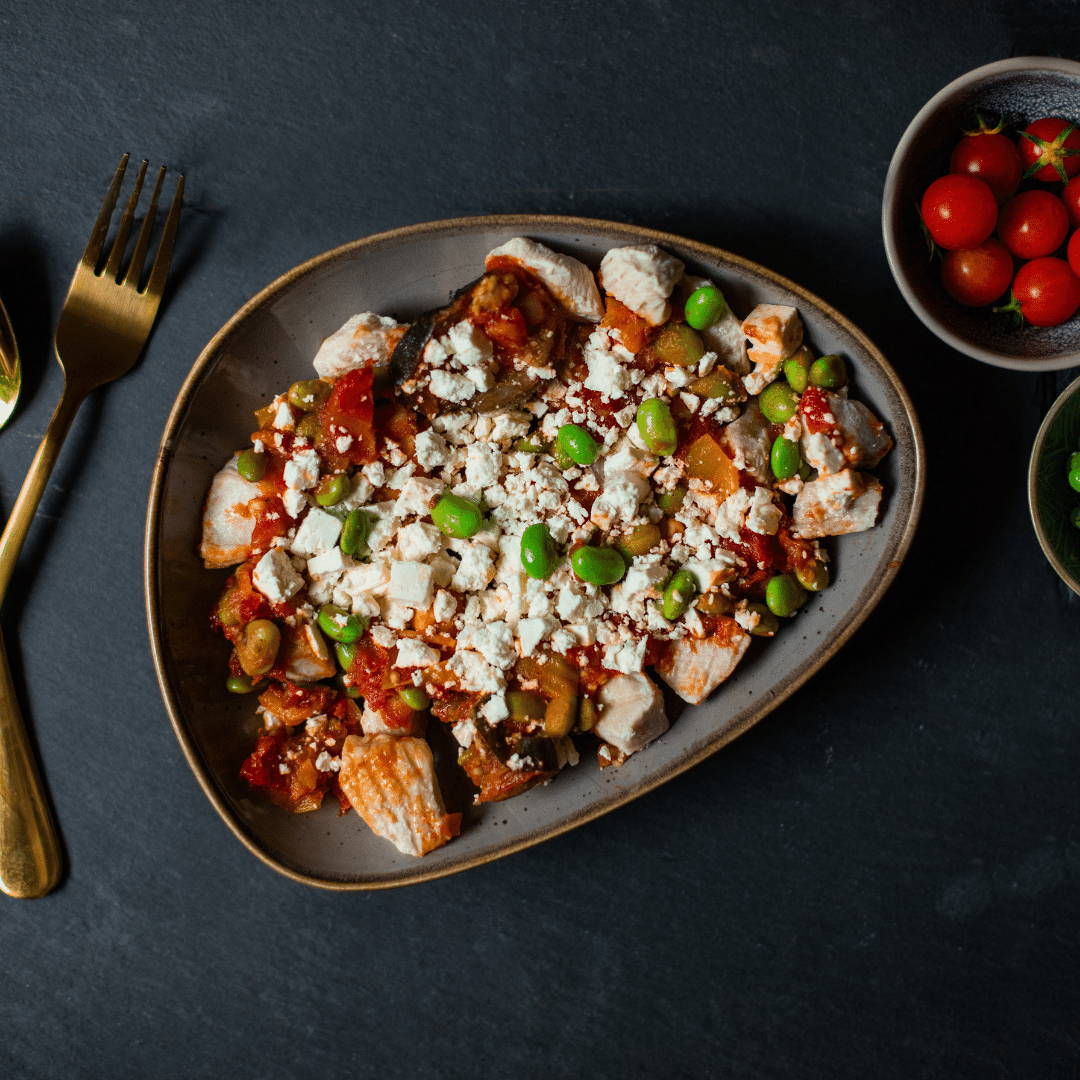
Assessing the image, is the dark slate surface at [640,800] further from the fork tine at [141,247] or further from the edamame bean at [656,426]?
the edamame bean at [656,426]

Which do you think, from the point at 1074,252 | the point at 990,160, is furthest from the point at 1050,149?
the point at 1074,252

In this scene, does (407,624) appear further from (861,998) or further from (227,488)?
(861,998)

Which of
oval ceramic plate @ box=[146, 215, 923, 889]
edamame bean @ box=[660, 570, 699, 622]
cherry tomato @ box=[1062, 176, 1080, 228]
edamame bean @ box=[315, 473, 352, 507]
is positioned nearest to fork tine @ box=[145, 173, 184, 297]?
oval ceramic plate @ box=[146, 215, 923, 889]

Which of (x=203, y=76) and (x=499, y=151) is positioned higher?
(x=203, y=76)

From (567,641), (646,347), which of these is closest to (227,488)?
(567,641)

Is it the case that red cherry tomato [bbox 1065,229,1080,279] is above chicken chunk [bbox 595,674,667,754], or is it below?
above

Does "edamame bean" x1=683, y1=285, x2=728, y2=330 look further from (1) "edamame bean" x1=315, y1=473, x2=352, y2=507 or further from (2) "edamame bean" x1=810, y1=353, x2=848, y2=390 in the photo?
(1) "edamame bean" x1=315, y1=473, x2=352, y2=507
